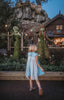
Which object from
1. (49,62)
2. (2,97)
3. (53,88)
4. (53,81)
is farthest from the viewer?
(49,62)

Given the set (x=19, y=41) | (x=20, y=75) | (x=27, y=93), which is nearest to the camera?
(x=27, y=93)

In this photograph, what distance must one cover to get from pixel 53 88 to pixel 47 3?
267 inches

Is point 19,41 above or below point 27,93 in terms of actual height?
above

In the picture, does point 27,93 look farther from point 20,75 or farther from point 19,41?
point 19,41

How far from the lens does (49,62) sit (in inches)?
252

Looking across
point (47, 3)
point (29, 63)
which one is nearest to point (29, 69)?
point (29, 63)

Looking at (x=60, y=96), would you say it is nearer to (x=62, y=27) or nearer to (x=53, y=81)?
(x=53, y=81)

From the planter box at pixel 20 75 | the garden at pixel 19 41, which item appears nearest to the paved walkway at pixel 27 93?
the planter box at pixel 20 75

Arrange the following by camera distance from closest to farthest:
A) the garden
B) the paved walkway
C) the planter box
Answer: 1. the paved walkway
2. the planter box
3. the garden

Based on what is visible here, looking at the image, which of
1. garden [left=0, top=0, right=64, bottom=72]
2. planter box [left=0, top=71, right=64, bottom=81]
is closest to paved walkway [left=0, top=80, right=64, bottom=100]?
planter box [left=0, top=71, right=64, bottom=81]

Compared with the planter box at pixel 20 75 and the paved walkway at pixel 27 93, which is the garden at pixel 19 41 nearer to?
the planter box at pixel 20 75

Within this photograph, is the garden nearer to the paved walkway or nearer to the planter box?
the planter box

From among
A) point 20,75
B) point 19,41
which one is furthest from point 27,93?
point 19,41

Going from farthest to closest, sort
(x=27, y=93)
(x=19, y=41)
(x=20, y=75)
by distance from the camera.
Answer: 1. (x=19, y=41)
2. (x=20, y=75)
3. (x=27, y=93)
